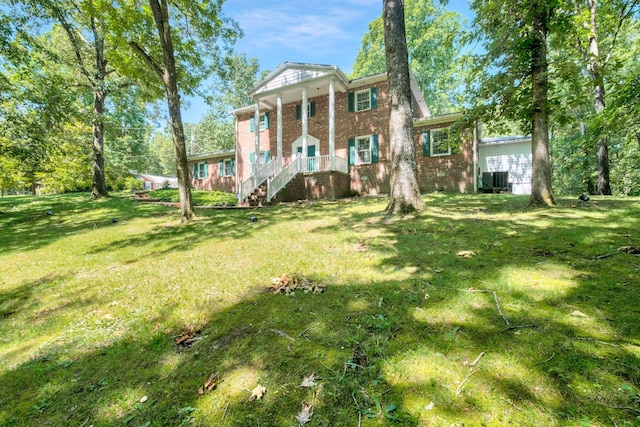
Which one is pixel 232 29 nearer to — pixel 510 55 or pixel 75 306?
pixel 510 55

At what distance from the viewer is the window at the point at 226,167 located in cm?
2044

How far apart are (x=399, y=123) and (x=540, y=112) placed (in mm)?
3344

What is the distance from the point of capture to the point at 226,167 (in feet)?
67.9

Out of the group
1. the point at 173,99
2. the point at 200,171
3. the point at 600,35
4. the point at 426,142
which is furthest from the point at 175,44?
the point at 600,35

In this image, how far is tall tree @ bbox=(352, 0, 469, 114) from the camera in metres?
22.5

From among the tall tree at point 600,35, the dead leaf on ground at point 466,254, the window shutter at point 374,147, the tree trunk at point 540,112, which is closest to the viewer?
the dead leaf on ground at point 466,254

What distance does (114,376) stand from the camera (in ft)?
6.23

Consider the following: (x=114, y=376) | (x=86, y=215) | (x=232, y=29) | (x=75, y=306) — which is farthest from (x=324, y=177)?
(x=114, y=376)

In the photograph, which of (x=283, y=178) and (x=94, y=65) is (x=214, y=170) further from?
(x=283, y=178)

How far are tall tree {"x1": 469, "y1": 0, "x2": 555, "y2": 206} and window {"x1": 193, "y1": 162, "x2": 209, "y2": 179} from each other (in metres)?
19.7

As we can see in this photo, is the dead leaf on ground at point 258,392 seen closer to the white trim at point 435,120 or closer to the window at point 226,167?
the white trim at point 435,120

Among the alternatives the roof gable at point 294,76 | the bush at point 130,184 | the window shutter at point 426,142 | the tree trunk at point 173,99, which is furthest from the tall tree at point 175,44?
the bush at point 130,184

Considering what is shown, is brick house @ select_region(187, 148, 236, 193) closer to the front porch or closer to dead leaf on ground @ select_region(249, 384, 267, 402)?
the front porch

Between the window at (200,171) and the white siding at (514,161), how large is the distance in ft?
65.7
